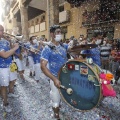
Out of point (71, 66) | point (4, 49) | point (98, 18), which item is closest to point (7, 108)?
point (4, 49)

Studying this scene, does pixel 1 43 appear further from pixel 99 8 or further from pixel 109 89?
pixel 99 8

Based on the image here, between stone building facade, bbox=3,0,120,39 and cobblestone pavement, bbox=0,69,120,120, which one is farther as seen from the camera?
stone building facade, bbox=3,0,120,39

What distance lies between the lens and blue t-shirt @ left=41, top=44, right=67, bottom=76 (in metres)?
2.72

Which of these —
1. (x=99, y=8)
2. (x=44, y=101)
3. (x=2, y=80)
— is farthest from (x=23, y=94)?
(x=99, y=8)

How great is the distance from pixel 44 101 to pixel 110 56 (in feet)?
12.0

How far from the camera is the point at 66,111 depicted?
Answer: 3.59 m

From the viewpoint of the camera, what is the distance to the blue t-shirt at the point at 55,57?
272 cm

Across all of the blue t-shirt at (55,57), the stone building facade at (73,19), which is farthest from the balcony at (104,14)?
the blue t-shirt at (55,57)

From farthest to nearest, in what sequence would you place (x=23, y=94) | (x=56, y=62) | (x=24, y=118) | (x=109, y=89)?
(x=23, y=94)
(x=24, y=118)
(x=56, y=62)
(x=109, y=89)

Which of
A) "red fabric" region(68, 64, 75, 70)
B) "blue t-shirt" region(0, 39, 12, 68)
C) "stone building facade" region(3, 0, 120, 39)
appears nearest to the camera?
"red fabric" region(68, 64, 75, 70)

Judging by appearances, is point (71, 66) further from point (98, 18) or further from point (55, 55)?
point (98, 18)

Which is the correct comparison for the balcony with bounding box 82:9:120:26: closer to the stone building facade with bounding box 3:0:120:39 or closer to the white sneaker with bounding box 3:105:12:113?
the stone building facade with bounding box 3:0:120:39

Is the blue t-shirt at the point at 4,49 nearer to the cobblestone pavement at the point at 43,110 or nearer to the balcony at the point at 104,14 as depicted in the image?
the cobblestone pavement at the point at 43,110

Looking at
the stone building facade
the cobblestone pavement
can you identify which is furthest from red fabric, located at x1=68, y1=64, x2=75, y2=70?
the stone building facade
